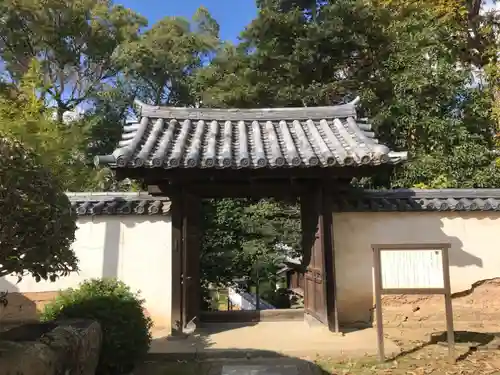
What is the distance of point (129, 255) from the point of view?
793 centimetres

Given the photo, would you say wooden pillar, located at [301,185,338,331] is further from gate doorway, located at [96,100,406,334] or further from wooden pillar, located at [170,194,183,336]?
wooden pillar, located at [170,194,183,336]

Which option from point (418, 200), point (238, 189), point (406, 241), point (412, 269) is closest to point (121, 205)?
point (238, 189)

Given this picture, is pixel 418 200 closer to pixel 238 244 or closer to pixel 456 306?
pixel 456 306

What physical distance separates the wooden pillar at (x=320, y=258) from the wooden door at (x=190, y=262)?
79.0 inches

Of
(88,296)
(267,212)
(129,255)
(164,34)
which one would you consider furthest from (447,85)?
(164,34)

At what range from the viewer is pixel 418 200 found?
8164 mm

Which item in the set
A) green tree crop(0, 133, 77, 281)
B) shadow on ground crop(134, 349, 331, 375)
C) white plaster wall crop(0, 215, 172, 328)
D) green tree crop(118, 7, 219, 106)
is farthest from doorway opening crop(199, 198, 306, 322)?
green tree crop(118, 7, 219, 106)

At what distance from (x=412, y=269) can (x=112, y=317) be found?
3779mm

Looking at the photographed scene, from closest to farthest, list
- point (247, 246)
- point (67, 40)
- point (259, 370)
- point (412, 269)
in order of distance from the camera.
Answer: point (259, 370) < point (412, 269) < point (247, 246) < point (67, 40)

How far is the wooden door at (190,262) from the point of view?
725cm

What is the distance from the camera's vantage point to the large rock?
3.44m

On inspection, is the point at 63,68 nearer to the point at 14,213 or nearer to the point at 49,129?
the point at 49,129

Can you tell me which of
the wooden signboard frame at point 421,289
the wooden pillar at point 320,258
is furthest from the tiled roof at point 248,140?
the wooden signboard frame at point 421,289

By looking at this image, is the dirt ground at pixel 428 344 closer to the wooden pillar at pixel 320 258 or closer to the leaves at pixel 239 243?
the wooden pillar at pixel 320 258
